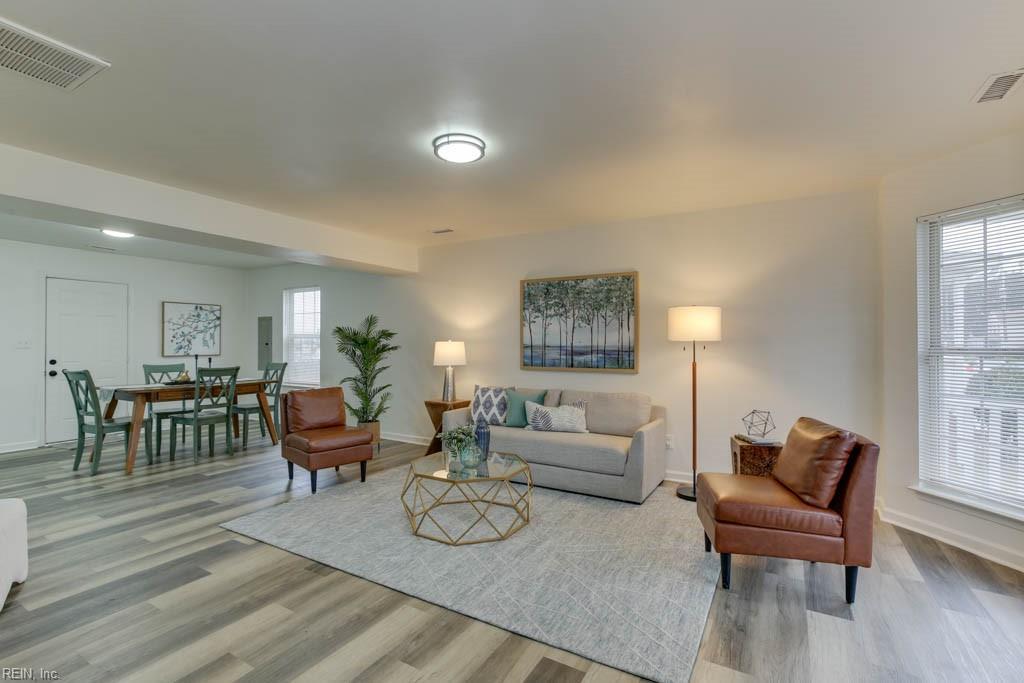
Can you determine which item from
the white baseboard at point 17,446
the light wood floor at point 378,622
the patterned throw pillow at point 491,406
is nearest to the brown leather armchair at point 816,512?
the light wood floor at point 378,622

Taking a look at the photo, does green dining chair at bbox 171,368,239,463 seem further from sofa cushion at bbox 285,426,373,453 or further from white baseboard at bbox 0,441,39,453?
white baseboard at bbox 0,441,39,453

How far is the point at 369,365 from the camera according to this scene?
238 inches

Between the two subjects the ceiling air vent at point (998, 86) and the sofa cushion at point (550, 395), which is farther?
the sofa cushion at point (550, 395)

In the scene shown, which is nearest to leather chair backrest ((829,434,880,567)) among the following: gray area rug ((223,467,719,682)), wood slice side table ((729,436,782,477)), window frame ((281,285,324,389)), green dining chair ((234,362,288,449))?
gray area rug ((223,467,719,682))

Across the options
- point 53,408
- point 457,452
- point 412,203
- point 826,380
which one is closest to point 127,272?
point 53,408

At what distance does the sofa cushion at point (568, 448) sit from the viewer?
387cm

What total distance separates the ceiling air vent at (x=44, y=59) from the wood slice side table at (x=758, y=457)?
4.27 meters

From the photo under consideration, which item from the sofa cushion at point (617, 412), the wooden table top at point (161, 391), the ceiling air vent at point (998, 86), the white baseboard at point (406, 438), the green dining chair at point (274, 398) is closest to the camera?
the ceiling air vent at point (998, 86)

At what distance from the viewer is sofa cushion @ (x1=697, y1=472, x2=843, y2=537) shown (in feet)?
7.70

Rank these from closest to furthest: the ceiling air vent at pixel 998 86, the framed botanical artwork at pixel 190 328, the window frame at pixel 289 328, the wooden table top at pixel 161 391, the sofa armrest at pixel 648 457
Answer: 1. the ceiling air vent at pixel 998 86
2. the sofa armrest at pixel 648 457
3. the wooden table top at pixel 161 391
4. the framed botanical artwork at pixel 190 328
5. the window frame at pixel 289 328

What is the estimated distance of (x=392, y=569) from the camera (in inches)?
Result: 106

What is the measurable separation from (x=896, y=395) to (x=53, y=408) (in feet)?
29.3

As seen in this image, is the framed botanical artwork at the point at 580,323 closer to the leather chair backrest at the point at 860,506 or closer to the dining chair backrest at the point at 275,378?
the leather chair backrest at the point at 860,506

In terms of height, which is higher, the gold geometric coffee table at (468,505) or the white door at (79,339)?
the white door at (79,339)
